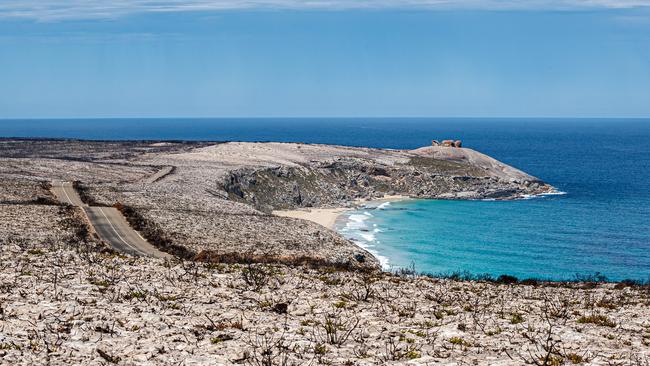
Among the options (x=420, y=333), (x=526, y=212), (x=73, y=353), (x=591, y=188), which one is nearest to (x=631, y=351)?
(x=420, y=333)

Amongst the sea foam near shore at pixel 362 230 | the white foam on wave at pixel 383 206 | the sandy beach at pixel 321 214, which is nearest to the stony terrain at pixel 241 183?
the sandy beach at pixel 321 214

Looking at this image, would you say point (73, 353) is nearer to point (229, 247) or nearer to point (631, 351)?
point (631, 351)

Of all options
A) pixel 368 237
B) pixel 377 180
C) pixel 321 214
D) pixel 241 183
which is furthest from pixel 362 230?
pixel 377 180

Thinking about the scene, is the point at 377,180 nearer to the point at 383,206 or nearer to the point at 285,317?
the point at 383,206

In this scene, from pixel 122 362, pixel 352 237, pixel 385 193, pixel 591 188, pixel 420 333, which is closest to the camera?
pixel 122 362

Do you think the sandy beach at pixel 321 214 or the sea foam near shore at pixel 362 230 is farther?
the sandy beach at pixel 321 214

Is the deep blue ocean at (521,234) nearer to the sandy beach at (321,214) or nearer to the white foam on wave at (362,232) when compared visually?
the white foam on wave at (362,232)

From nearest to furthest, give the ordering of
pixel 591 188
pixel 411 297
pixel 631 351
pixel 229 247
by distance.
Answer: pixel 631 351
pixel 411 297
pixel 229 247
pixel 591 188
